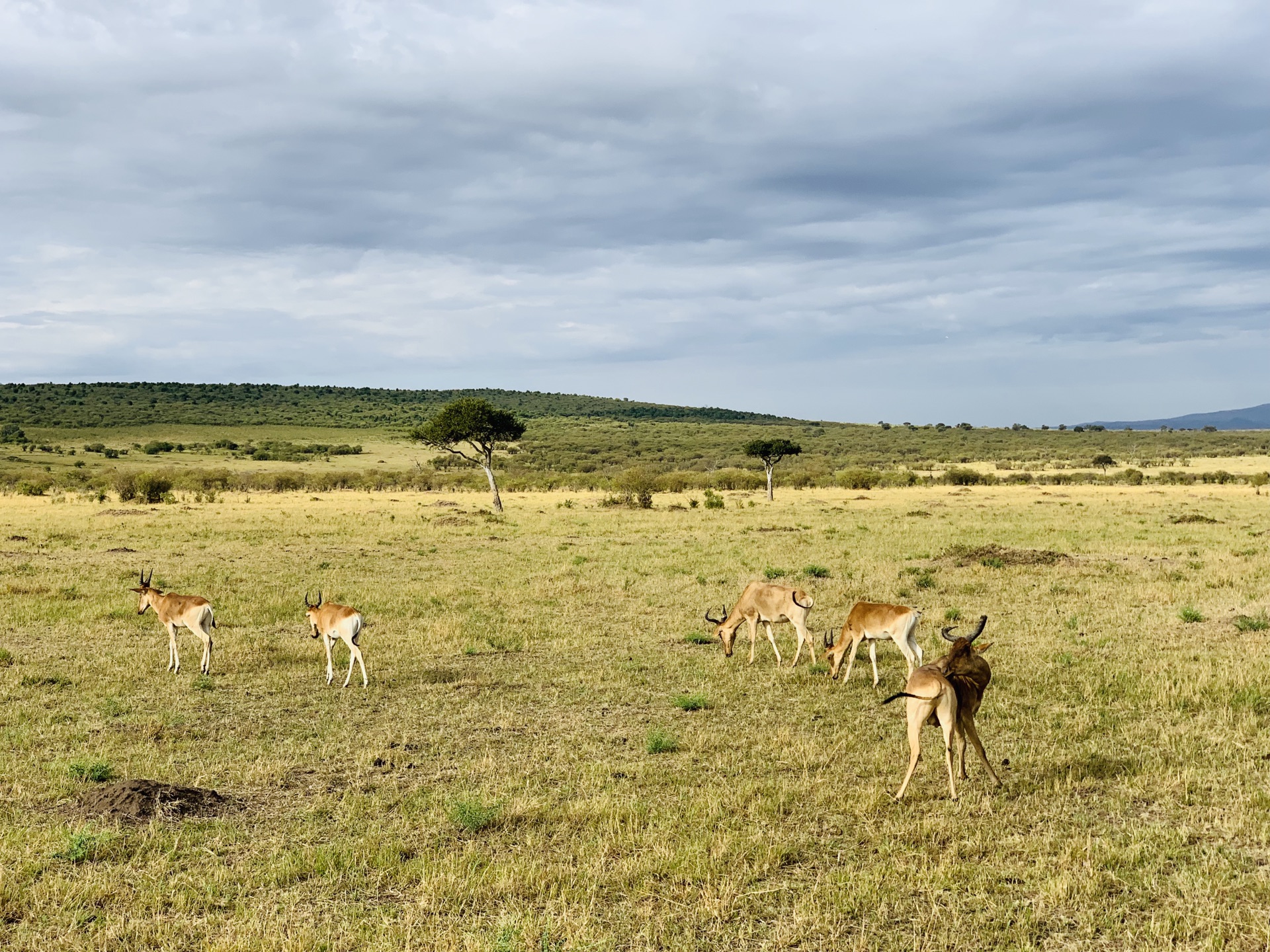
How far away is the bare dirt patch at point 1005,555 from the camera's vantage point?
75.4 ft

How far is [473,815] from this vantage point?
731 centimetres

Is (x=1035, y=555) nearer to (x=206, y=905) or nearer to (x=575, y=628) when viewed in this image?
(x=575, y=628)

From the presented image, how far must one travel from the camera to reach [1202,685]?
11.2 meters

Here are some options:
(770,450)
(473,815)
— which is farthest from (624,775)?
(770,450)

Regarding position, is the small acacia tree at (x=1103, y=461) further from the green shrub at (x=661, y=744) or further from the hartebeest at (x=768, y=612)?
the green shrub at (x=661, y=744)

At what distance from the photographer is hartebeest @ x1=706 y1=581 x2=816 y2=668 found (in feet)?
43.4

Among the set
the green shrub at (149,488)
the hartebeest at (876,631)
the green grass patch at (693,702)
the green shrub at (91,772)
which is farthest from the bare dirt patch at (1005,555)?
the green shrub at (149,488)

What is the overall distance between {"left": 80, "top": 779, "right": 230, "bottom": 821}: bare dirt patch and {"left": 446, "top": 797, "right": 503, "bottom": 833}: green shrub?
217cm

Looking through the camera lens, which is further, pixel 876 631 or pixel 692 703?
pixel 876 631

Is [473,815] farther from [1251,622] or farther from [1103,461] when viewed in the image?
[1103,461]

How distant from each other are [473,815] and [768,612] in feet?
23.9

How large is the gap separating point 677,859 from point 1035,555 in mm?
20024

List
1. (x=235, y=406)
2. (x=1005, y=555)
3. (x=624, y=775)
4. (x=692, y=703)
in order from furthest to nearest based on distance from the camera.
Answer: (x=235, y=406)
(x=1005, y=555)
(x=692, y=703)
(x=624, y=775)

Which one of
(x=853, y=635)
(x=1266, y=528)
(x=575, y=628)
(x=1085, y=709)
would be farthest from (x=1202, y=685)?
(x=1266, y=528)
